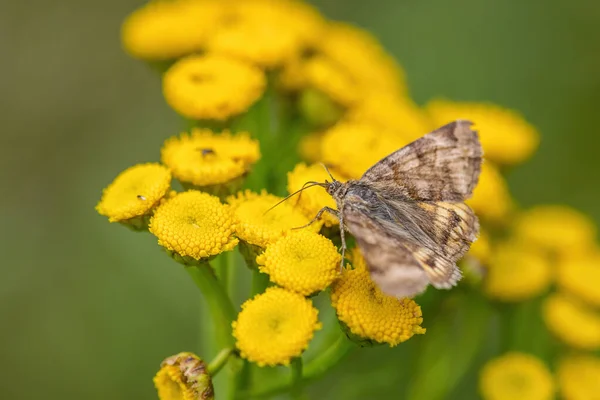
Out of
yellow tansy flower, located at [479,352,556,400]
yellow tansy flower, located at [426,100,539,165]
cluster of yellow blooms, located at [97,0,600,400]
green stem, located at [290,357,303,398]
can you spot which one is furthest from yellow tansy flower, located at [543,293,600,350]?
green stem, located at [290,357,303,398]

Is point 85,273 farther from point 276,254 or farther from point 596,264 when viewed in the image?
point 596,264

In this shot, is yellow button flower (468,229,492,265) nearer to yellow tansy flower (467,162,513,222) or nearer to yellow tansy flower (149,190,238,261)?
yellow tansy flower (467,162,513,222)

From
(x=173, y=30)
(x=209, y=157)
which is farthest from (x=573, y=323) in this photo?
(x=173, y=30)

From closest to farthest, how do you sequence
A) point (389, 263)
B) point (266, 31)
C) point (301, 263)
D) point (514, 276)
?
point (389, 263) → point (301, 263) → point (514, 276) → point (266, 31)

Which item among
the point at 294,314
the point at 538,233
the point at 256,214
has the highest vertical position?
the point at 256,214

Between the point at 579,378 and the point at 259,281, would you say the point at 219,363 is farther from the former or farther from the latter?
the point at 579,378

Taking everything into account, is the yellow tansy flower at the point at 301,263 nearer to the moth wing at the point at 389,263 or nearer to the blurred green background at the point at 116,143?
the moth wing at the point at 389,263

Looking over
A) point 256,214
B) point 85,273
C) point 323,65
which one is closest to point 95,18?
point 85,273
